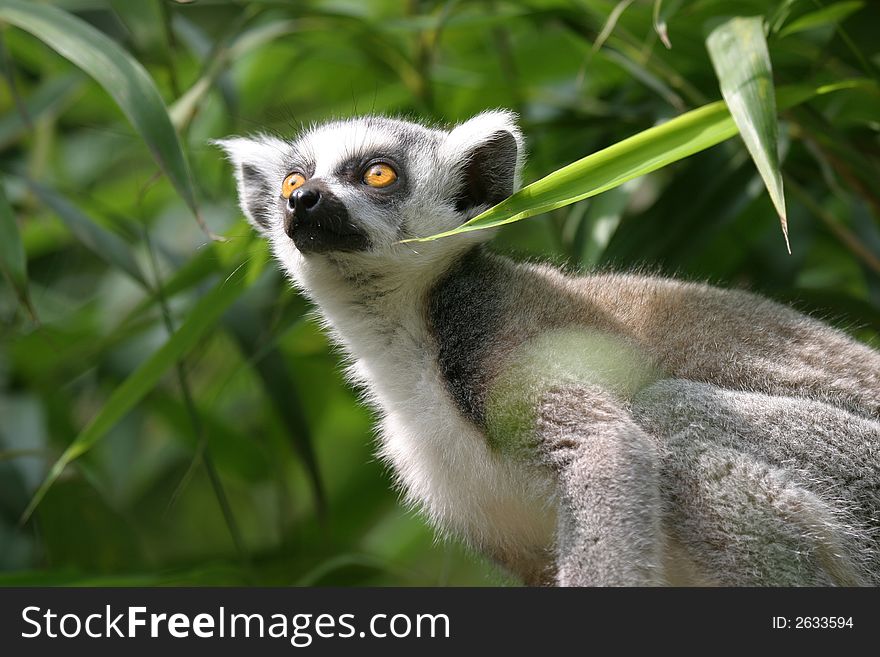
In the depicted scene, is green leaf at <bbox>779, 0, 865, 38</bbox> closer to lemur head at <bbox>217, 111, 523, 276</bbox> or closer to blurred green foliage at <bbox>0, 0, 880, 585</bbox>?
blurred green foliage at <bbox>0, 0, 880, 585</bbox>

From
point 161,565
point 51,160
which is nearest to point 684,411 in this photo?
point 161,565

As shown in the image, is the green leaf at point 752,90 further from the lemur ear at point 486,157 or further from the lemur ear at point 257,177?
the lemur ear at point 257,177

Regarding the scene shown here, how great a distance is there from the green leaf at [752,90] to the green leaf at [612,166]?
0.09 metres

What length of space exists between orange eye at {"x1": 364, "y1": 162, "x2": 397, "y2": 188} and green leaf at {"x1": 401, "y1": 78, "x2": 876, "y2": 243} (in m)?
0.56

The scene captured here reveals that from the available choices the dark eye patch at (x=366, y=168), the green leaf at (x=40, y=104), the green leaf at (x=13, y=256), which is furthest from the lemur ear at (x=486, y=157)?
the green leaf at (x=40, y=104)

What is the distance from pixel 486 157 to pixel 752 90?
89cm

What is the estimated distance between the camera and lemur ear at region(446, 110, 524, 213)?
325 centimetres

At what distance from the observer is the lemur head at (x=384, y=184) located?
3072mm

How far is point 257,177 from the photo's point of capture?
3.66 m

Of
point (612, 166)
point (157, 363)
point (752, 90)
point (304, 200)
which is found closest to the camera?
point (612, 166)

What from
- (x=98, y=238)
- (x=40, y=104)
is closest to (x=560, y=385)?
(x=98, y=238)

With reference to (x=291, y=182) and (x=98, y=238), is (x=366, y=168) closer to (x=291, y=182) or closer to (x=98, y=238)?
(x=291, y=182)

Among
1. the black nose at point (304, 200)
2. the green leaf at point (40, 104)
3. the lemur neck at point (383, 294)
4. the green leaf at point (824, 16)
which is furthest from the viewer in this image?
the green leaf at point (40, 104)

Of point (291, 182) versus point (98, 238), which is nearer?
point (291, 182)
